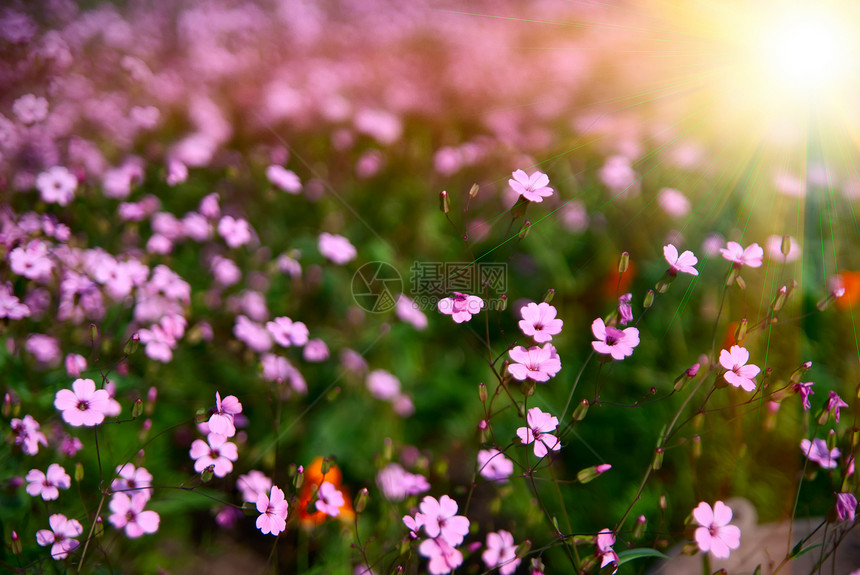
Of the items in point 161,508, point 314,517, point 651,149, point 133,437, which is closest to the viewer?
point 314,517

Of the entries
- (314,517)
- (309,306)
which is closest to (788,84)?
(309,306)

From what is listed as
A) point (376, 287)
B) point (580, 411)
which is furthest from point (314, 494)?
point (376, 287)

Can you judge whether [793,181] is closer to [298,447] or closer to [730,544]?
[730,544]

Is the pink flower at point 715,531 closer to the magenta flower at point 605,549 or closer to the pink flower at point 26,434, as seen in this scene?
the magenta flower at point 605,549

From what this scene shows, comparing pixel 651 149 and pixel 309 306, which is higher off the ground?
pixel 651 149

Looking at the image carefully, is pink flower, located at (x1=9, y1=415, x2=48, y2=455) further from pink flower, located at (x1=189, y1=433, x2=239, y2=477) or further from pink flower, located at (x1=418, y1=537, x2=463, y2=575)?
pink flower, located at (x1=418, y1=537, x2=463, y2=575)
